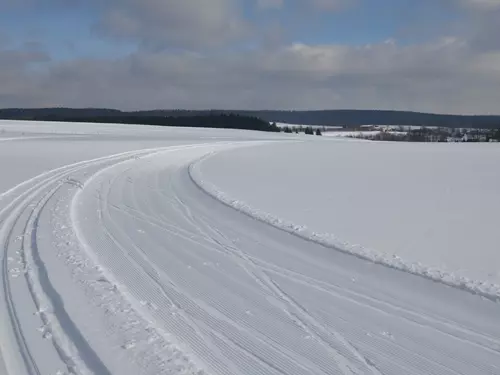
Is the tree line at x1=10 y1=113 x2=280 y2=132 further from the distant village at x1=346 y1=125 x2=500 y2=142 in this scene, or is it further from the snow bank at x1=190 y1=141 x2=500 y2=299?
the snow bank at x1=190 y1=141 x2=500 y2=299

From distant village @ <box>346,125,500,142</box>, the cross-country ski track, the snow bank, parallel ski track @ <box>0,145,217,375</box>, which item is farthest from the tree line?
the cross-country ski track

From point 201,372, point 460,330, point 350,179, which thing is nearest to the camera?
point 201,372

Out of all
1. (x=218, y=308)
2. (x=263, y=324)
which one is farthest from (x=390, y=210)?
(x=263, y=324)

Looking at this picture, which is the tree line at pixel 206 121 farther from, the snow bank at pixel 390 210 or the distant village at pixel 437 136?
the snow bank at pixel 390 210

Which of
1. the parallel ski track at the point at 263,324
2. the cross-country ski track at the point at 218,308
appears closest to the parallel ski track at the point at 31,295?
the cross-country ski track at the point at 218,308

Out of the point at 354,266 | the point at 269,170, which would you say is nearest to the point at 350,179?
the point at 269,170

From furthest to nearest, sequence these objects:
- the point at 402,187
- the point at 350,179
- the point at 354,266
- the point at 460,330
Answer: the point at 350,179 → the point at 402,187 → the point at 354,266 → the point at 460,330

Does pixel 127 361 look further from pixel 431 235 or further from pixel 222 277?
pixel 431 235
